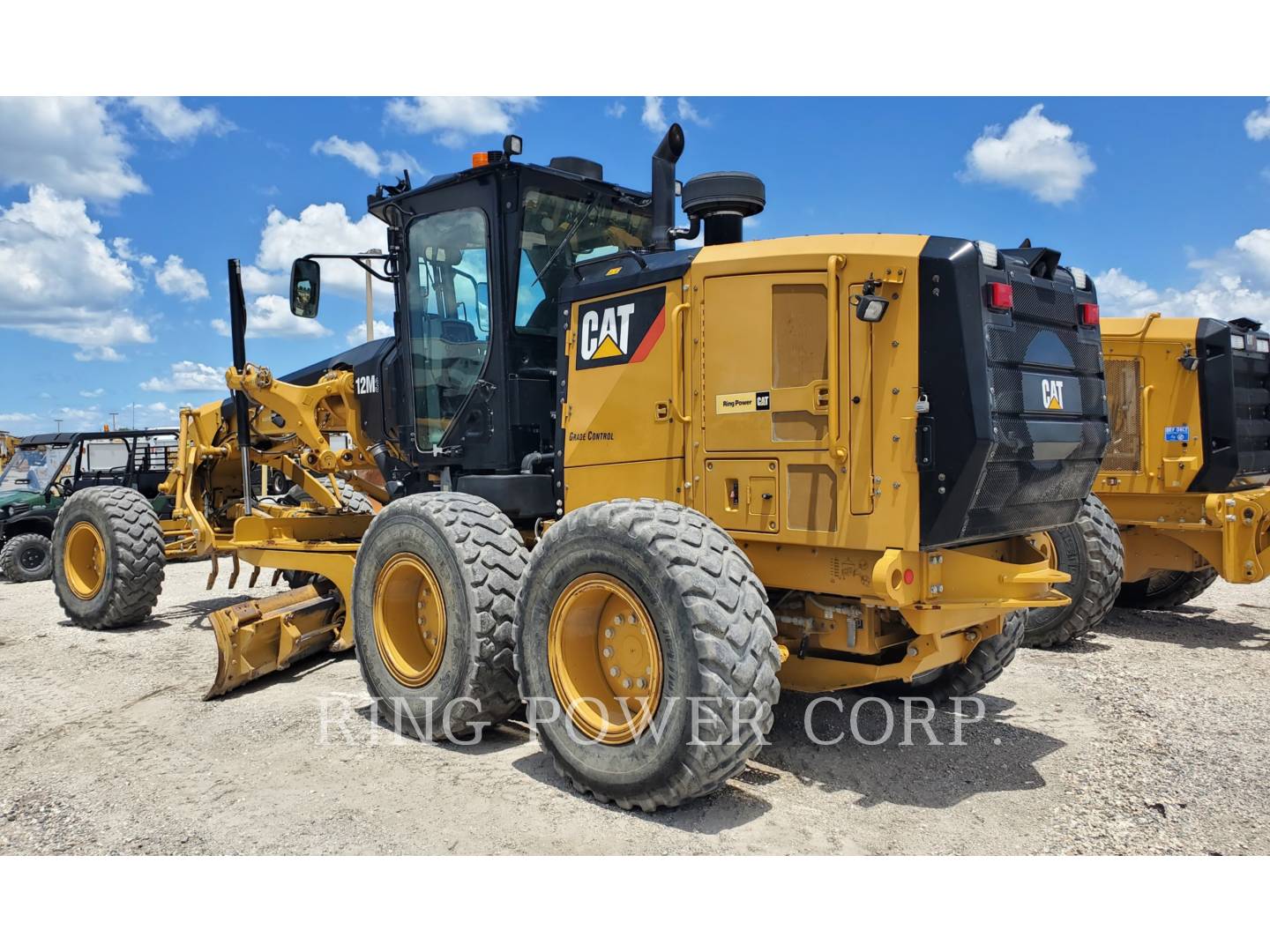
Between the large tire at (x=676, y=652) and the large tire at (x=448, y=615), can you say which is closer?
the large tire at (x=676, y=652)

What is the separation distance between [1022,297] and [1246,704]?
3629mm

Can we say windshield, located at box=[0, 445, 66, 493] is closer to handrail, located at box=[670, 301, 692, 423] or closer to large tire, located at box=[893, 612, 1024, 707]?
handrail, located at box=[670, 301, 692, 423]

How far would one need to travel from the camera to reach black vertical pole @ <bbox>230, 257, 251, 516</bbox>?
7469mm

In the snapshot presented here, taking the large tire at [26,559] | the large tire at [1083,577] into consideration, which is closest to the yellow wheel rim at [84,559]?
the large tire at [26,559]

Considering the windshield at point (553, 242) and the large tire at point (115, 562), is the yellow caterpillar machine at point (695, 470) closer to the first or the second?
the windshield at point (553, 242)

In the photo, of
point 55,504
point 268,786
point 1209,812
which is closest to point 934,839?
point 1209,812

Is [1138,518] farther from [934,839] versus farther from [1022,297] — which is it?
[934,839]

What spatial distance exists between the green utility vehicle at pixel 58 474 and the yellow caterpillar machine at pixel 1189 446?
11790 millimetres

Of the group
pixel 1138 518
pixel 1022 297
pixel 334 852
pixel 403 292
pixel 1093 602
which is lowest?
pixel 334 852

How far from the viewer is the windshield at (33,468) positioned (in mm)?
13398

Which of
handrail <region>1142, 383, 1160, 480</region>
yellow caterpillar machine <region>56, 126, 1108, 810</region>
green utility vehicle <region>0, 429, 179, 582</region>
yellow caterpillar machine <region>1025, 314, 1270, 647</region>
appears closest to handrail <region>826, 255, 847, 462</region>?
yellow caterpillar machine <region>56, 126, 1108, 810</region>

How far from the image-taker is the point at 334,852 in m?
3.80

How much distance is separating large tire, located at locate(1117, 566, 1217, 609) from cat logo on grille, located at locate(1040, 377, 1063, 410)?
6130mm

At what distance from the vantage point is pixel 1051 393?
4402 millimetres
